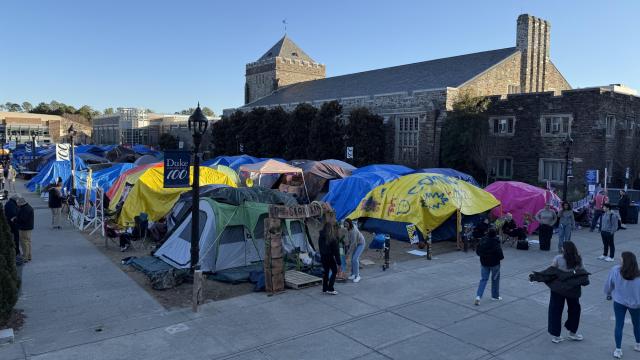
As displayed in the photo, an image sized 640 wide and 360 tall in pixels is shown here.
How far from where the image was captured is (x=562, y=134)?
80.6 feet

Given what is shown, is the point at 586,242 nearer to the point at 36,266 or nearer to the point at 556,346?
the point at 556,346

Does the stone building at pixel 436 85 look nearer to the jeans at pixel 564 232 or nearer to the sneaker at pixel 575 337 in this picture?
the jeans at pixel 564 232

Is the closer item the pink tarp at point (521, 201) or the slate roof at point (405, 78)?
the pink tarp at point (521, 201)

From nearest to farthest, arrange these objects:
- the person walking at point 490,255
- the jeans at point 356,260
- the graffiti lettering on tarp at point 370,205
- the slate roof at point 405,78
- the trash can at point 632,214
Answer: the person walking at point 490,255 < the jeans at point 356,260 < the graffiti lettering on tarp at point 370,205 < the trash can at point 632,214 < the slate roof at point 405,78

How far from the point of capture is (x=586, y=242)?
15211 mm

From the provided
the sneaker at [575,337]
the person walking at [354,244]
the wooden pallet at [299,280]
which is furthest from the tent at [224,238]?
the sneaker at [575,337]

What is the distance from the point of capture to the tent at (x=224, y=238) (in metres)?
10.8

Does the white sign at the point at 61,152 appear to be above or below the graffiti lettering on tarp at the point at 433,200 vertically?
above

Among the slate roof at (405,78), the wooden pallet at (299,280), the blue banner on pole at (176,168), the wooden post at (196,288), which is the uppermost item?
the slate roof at (405,78)

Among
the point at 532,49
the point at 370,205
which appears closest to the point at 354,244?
the point at 370,205

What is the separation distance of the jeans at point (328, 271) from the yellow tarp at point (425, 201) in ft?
18.2

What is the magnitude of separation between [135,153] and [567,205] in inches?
1524

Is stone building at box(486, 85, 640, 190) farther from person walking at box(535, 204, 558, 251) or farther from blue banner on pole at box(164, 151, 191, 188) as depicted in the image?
blue banner on pole at box(164, 151, 191, 188)

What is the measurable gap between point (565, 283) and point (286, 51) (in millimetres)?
54748
